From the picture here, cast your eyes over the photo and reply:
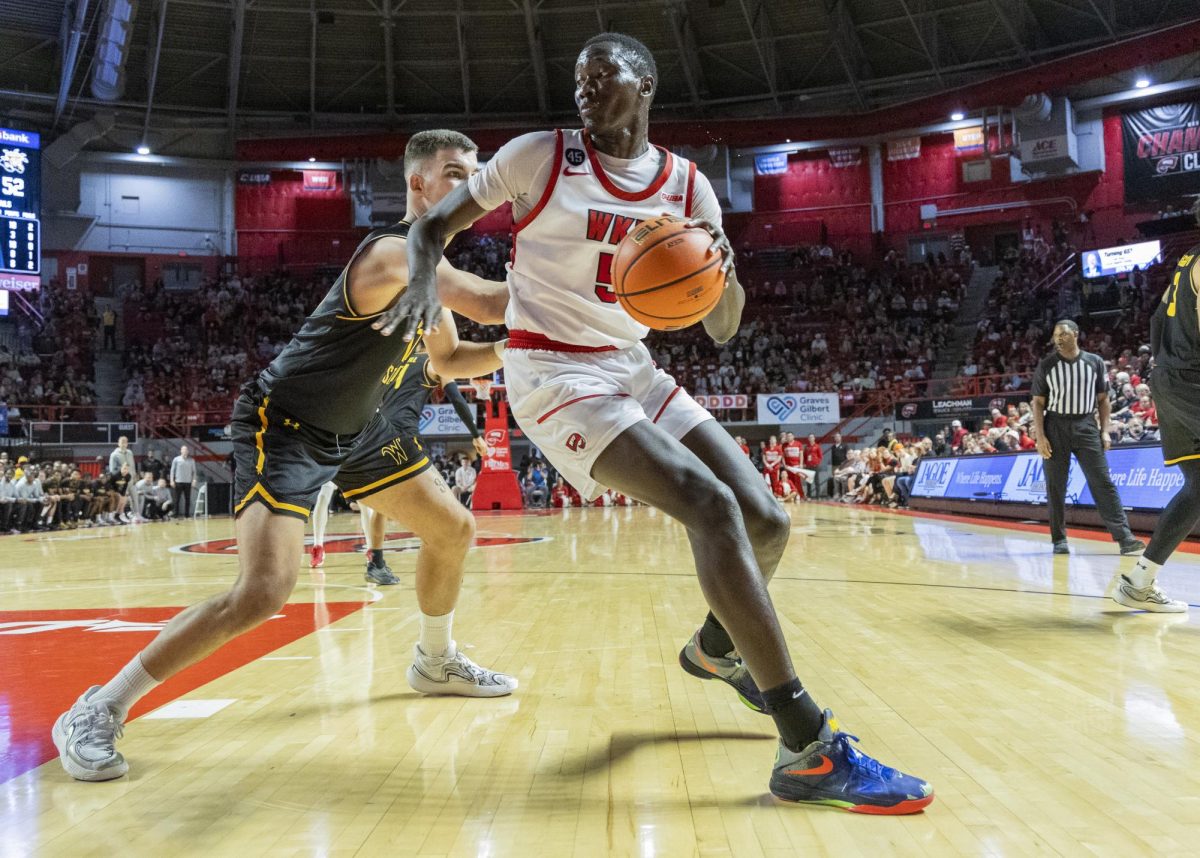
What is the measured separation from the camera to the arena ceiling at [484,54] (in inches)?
1058

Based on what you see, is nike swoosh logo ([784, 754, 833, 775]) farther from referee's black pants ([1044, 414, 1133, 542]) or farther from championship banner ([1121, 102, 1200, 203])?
championship banner ([1121, 102, 1200, 203])

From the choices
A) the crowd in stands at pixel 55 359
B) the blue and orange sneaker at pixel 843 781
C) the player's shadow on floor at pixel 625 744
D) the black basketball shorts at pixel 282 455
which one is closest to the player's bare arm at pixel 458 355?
the black basketball shorts at pixel 282 455

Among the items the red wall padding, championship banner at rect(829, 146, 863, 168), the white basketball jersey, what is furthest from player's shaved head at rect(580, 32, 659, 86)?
championship banner at rect(829, 146, 863, 168)

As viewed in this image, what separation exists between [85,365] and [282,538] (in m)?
30.3

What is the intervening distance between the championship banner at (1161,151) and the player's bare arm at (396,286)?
2991 centimetres

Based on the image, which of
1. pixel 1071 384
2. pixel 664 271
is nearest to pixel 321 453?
pixel 664 271

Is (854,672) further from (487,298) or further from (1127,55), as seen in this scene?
(1127,55)

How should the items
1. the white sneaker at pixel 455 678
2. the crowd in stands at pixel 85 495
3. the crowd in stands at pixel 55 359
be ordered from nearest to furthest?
1. the white sneaker at pixel 455 678
2. the crowd in stands at pixel 85 495
3. the crowd in stands at pixel 55 359

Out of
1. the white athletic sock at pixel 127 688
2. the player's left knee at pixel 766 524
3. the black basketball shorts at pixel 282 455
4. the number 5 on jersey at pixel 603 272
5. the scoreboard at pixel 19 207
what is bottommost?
the white athletic sock at pixel 127 688

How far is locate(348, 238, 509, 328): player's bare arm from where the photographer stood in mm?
2996

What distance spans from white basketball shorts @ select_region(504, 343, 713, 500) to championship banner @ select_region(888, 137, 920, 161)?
105 ft

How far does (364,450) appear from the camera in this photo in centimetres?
342

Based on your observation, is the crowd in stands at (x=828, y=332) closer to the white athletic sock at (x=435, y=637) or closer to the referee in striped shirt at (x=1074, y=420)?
the referee in striped shirt at (x=1074, y=420)

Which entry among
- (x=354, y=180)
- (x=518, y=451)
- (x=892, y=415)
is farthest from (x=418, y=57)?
(x=892, y=415)
